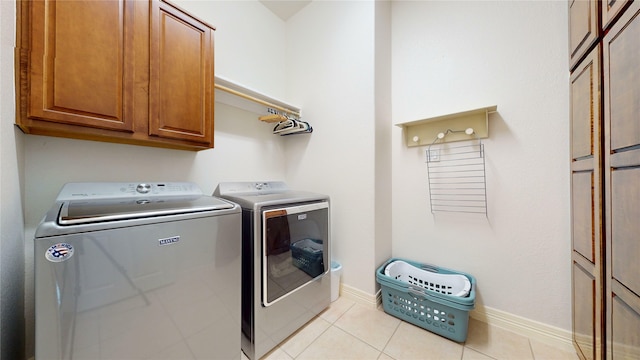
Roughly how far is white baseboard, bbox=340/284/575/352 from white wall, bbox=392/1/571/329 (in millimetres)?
40

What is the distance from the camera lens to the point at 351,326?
1581 millimetres

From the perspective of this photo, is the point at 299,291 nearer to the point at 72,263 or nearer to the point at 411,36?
the point at 72,263

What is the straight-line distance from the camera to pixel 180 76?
4.31ft

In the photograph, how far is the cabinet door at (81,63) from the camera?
2.93 feet

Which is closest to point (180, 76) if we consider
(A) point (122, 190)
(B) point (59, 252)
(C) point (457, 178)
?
(A) point (122, 190)

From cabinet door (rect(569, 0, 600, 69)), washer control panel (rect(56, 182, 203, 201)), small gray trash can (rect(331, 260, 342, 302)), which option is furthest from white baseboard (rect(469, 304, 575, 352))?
washer control panel (rect(56, 182, 203, 201))

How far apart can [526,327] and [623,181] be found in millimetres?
1193

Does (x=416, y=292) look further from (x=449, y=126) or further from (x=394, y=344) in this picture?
(x=449, y=126)

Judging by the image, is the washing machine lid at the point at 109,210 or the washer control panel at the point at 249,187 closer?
the washing machine lid at the point at 109,210

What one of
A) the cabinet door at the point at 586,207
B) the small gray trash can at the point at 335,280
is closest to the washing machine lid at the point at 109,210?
the small gray trash can at the point at 335,280

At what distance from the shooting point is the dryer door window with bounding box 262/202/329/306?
1314 mm

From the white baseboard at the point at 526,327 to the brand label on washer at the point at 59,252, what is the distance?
240cm

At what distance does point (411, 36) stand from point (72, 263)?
265cm

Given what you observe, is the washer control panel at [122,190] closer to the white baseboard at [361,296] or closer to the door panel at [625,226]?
the white baseboard at [361,296]
